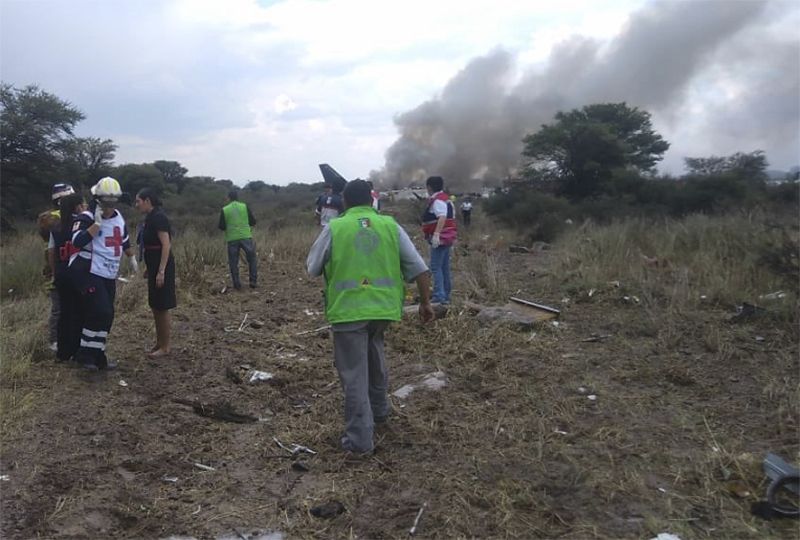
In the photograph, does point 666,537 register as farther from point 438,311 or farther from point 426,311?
point 438,311

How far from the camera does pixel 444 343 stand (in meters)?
5.74

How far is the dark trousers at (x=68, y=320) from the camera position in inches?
200

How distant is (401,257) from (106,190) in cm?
260

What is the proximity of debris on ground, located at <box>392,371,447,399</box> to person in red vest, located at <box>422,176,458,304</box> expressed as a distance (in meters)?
2.18

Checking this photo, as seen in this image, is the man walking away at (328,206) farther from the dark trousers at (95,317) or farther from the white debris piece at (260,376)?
the dark trousers at (95,317)

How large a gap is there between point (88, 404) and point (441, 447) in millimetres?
2520

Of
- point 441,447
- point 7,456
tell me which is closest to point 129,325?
point 7,456

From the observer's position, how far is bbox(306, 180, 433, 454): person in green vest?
141 inches

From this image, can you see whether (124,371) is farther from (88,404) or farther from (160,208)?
(160,208)

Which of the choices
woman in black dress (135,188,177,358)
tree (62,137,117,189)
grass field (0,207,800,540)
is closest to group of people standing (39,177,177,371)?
woman in black dress (135,188,177,358)

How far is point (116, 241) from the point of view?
5.00m

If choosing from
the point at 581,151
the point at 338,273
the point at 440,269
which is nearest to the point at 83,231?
the point at 338,273

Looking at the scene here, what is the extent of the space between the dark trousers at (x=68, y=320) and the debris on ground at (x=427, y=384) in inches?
108

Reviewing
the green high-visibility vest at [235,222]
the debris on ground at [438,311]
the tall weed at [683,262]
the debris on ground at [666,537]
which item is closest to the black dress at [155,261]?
the debris on ground at [438,311]
